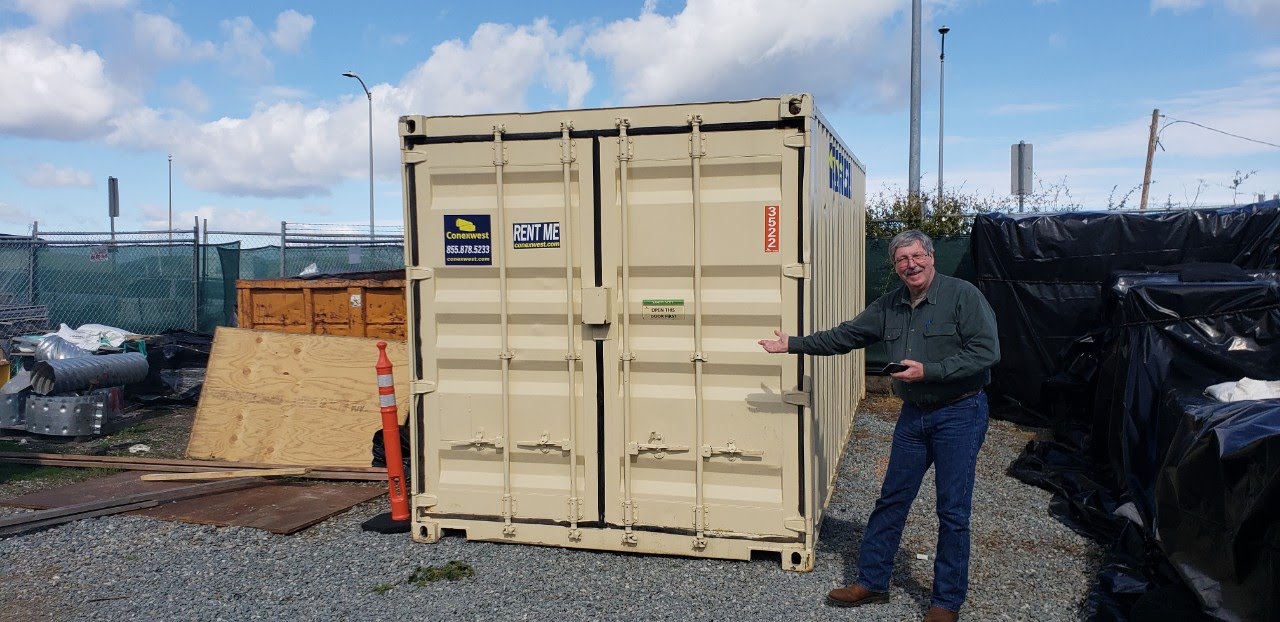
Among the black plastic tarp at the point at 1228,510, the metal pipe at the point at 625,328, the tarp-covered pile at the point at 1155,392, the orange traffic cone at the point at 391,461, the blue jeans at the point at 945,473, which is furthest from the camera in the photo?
the orange traffic cone at the point at 391,461

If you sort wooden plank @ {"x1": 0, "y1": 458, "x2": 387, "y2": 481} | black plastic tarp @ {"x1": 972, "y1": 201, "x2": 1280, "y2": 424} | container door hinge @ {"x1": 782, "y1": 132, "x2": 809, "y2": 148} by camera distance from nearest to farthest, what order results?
container door hinge @ {"x1": 782, "y1": 132, "x2": 809, "y2": 148} < wooden plank @ {"x1": 0, "y1": 458, "x2": 387, "y2": 481} < black plastic tarp @ {"x1": 972, "y1": 201, "x2": 1280, "y2": 424}

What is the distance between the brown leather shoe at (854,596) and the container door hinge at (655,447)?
1.16 m

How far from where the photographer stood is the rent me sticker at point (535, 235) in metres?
5.27

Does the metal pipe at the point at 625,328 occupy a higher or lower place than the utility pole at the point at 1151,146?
lower

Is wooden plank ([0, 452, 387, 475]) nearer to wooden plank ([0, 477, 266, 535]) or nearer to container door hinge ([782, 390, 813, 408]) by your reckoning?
wooden plank ([0, 477, 266, 535])

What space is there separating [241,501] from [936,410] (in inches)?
198

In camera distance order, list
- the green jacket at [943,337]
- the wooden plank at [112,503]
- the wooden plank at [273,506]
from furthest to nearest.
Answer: the wooden plank at [273,506] < the wooden plank at [112,503] < the green jacket at [943,337]

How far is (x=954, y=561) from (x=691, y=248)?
83.7 inches

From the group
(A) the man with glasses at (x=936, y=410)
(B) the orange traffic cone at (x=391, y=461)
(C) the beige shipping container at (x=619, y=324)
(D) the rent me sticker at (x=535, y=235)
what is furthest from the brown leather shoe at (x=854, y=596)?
(B) the orange traffic cone at (x=391, y=461)

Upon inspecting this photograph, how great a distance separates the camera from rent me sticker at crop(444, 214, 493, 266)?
17.6ft

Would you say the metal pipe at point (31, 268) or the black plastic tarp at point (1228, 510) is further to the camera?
the metal pipe at point (31, 268)

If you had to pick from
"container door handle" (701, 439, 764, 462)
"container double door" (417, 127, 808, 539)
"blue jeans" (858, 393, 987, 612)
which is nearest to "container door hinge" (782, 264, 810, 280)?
"container double door" (417, 127, 808, 539)

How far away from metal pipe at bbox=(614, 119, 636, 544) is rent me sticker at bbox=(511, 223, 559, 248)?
17.0 inches

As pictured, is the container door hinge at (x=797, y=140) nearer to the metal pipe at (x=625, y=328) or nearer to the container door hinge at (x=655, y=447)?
the metal pipe at (x=625, y=328)
